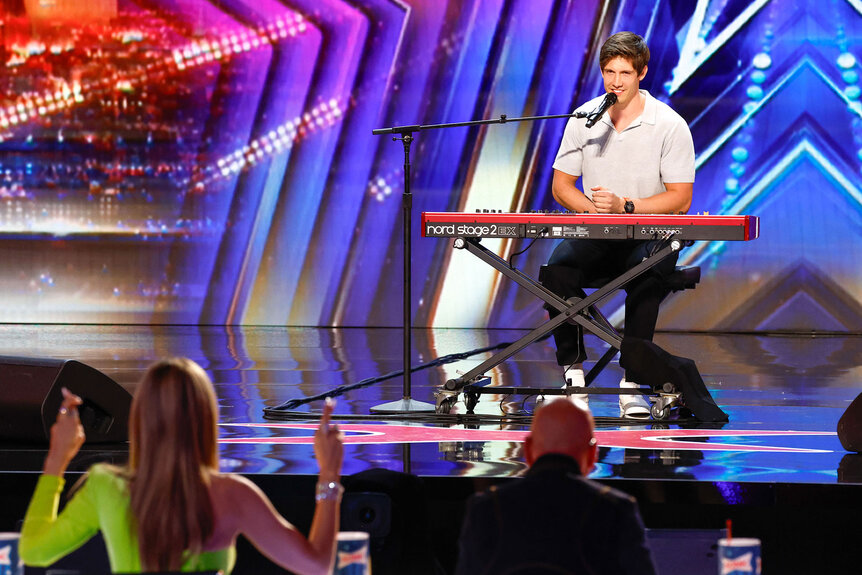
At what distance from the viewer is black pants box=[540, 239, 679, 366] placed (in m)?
3.79

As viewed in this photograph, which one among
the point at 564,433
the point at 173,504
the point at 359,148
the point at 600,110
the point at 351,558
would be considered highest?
the point at 359,148

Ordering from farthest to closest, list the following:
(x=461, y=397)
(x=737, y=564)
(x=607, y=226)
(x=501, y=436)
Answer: (x=461, y=397) < (x=607, y=226) < (x=501, y=436) < (x=737, y=564)

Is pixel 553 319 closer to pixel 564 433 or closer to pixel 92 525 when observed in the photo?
pixel 564 433

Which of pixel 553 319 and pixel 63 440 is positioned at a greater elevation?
pixel 553 319

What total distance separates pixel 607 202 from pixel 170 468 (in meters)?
2.39

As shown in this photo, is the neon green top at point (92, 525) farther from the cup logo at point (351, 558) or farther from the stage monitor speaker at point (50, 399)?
Result: the stage monitor speaker at point (50, 399)

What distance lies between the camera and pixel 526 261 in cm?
823

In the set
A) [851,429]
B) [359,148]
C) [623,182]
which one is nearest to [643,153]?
[623,182]

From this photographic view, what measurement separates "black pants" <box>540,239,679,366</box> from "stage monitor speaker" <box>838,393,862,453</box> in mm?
900

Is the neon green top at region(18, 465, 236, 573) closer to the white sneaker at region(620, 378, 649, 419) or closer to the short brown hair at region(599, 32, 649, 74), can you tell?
the white sneaker at region(620, 378, 649, 419)

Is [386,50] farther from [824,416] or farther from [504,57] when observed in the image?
[824,416]

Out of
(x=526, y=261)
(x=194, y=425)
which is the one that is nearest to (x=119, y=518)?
(x=194, y=425)

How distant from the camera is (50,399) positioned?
285 centimetres

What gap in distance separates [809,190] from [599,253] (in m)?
4.44
